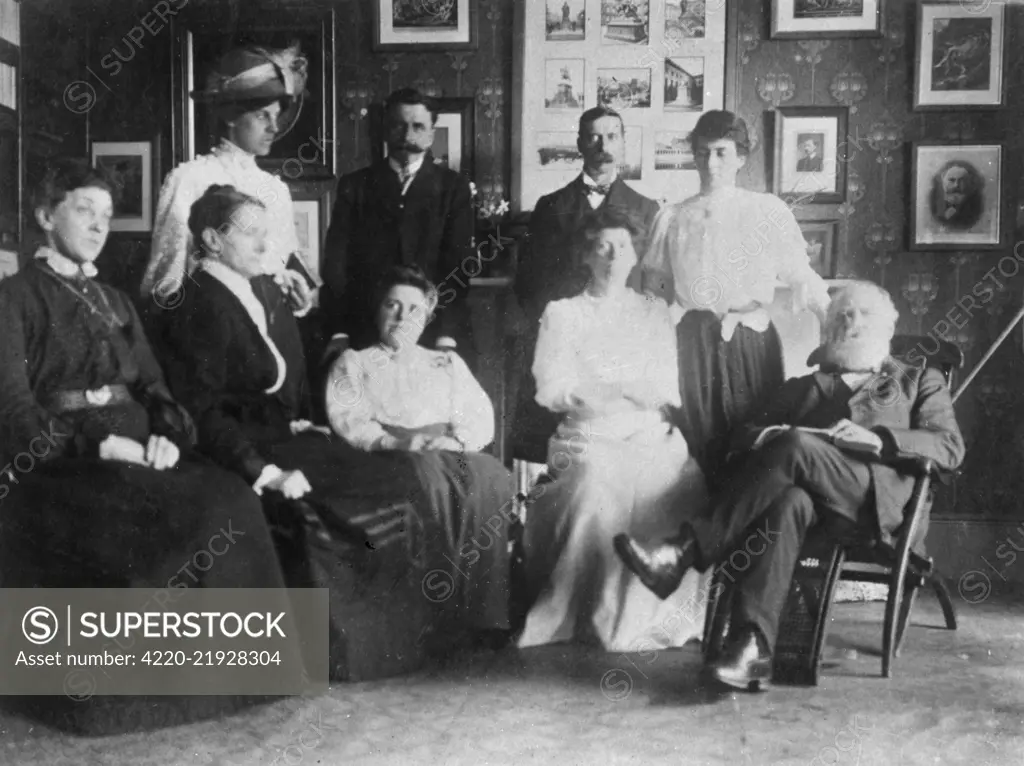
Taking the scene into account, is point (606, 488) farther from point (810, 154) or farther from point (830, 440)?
point (810, 154)

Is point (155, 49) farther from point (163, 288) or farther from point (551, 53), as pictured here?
point (551, 53)

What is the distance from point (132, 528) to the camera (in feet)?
9.82

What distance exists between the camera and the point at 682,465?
328 centimetres

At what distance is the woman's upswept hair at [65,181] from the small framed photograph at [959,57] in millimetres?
2710

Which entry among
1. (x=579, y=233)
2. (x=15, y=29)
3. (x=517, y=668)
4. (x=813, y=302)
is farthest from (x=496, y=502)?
(x=15, y=29)

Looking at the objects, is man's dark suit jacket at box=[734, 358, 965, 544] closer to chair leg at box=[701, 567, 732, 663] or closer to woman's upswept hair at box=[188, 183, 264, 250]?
chair leg at box=[701, 567, 732, 663]

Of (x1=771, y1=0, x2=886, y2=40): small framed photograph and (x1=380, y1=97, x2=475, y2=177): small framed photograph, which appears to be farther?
(x1=380, y1=97, x2=475, y2=177): small framed photograph

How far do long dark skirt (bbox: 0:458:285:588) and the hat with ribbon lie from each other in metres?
1.26

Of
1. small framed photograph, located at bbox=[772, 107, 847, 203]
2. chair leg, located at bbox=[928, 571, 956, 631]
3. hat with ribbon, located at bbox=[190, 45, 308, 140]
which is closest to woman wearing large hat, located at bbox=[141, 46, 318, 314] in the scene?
hat with ribbon, located at bbox=[190, 45, 308, 140]

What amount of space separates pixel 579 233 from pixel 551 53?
612mm

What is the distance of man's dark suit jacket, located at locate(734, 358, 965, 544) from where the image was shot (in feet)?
10.2

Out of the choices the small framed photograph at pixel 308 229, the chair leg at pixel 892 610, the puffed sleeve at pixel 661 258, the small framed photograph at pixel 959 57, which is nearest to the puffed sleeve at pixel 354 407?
the small framed photograph at pixel 308 229

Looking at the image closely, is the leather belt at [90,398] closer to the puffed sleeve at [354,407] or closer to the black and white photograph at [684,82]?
the puffed sleeve at [354,407]

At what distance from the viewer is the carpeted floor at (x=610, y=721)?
110 inches
